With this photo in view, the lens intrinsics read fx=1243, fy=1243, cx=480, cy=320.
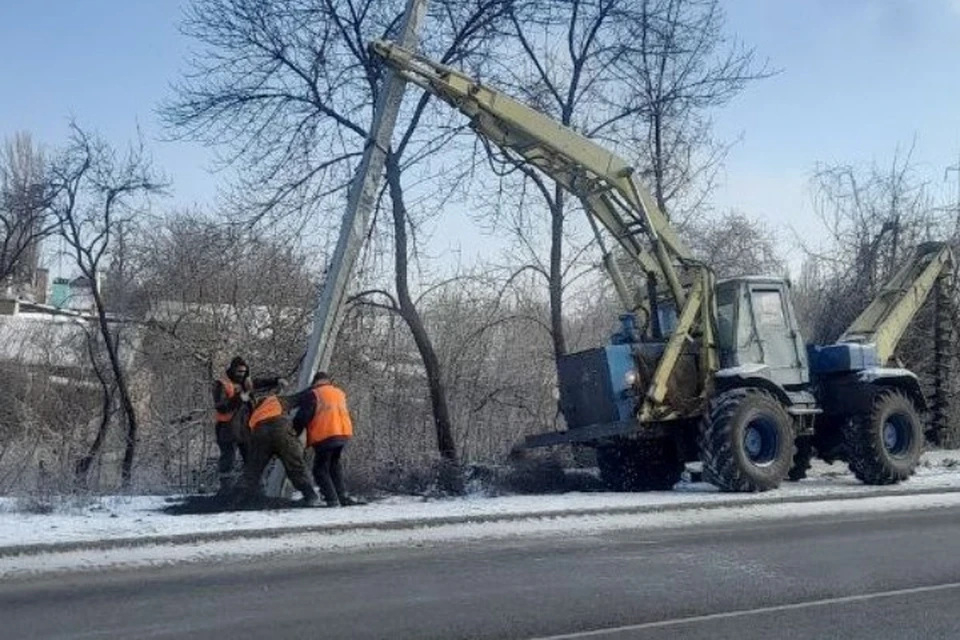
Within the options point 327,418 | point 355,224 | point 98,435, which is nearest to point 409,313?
point 355,224

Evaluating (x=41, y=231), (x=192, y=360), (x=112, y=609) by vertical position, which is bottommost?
(x=112, y=609)

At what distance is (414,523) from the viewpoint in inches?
473

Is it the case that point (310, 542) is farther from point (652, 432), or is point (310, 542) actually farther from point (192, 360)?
point (192, 360)

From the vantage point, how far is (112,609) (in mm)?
8289

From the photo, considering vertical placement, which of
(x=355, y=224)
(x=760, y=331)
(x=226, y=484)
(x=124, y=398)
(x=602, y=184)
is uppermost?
(x=602, y=184)

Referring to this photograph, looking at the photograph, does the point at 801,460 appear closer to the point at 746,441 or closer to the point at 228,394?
the point at 746,441

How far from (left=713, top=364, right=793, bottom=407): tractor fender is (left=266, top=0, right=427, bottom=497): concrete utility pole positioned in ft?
16.1

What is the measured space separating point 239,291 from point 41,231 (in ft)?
15.9

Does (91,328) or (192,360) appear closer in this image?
(192,360)

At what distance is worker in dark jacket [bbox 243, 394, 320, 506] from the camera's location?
44.6 feet

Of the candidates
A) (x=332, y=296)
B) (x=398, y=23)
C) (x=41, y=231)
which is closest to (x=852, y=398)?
(x=332, y=296)

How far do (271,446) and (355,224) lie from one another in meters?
3.18

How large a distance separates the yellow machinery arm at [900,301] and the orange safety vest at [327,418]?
818 cm

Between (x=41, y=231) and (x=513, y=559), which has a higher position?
(x=41, y=231)
